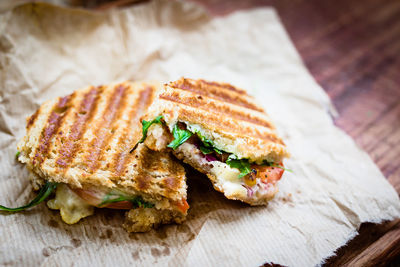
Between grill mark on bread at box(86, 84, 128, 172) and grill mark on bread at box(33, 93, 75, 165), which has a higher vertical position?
grill mark on bread at box(33, 93, 75, 165)

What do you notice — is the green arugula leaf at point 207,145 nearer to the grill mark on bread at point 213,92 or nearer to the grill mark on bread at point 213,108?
the grill mark on bread at point 213,108

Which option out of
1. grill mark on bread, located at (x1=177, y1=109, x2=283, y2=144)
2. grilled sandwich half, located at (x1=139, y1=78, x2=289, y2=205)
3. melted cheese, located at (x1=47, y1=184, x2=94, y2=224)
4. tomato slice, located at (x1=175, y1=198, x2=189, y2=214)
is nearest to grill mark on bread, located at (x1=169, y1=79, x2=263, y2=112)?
grilled sandwich half, located at (x1=139, y1=78, x2=289, y2=205)

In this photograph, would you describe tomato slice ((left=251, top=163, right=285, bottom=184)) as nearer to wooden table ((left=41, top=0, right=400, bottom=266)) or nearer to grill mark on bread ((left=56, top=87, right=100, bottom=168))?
wooden table ((left=41, top=0, right=400, bottom=266))

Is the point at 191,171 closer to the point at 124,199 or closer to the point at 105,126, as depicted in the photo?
the point at 124,199

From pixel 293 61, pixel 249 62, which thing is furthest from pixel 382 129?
pixel 249 62

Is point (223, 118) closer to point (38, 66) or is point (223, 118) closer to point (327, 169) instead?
point (327, 169)

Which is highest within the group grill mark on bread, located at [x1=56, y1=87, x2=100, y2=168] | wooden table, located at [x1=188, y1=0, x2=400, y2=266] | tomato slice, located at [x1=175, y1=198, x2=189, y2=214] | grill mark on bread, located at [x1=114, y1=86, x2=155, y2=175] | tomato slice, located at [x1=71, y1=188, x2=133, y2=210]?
grill mark on bread, located at [x1=56, y1=87, x2=100, y2=168]

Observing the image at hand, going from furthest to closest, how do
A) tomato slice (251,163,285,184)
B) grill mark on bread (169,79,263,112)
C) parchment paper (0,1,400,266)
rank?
1. grill mark on bread (169,79,263,112)
2. tomato slice (251,163,285,184)
3. parchment paper (0,1,400,266)
